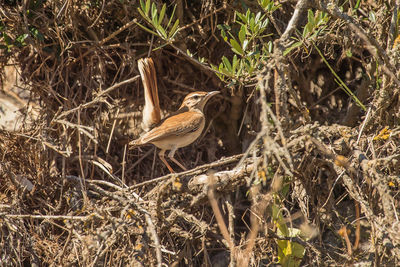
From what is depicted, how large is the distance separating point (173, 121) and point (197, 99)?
424mm

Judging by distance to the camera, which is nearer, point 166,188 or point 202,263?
point 166,188

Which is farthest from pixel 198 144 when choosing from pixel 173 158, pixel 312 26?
pixel 312 26

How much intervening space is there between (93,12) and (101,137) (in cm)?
156

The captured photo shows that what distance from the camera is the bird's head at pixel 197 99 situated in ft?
20.4

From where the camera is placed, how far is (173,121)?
244 inches

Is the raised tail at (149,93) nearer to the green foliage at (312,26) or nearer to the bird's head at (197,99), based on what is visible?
the bird's head at (197,99)

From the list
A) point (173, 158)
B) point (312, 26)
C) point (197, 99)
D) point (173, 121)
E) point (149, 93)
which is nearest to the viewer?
point (312, 26)

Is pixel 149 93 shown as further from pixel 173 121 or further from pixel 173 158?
pixel 173 158

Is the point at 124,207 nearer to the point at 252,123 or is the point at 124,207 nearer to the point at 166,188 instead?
the point at 166,188

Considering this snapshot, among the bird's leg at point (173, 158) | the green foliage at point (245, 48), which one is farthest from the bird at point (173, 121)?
the green foliage at point (245, 48)

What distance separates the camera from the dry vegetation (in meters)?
4.41

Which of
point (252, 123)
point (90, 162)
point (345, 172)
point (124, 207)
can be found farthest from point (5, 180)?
point (345, 172)

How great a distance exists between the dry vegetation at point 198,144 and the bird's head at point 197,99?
1.19 ft

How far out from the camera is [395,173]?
471 cm
